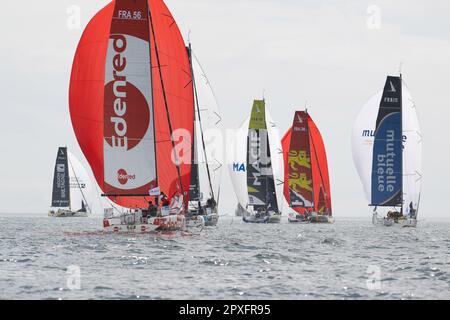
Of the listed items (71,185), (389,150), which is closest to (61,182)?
(71,185)

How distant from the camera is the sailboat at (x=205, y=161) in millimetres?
59344

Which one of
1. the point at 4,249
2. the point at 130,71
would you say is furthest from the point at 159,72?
the point at 4,249

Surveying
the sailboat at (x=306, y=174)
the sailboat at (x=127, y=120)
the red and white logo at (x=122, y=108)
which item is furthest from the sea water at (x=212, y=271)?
the sailboat at (x=306, y=174)

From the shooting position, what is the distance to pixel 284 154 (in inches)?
3280

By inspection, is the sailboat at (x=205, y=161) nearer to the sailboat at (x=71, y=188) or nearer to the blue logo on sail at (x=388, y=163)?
the blue logo on sail at (x=388, y=163)

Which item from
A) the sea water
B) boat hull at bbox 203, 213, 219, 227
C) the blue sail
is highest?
the blue sail

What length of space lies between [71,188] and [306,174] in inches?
1636

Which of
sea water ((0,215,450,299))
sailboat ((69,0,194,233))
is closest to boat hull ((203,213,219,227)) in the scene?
sailboat ((69,0,194,233))

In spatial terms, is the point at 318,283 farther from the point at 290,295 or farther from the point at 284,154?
the point at 284,154

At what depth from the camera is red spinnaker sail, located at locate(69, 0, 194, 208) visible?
3722 cm

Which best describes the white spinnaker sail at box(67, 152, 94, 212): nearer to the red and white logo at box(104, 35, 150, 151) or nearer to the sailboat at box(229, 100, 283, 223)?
the sailboat at box(229, 100, 283, 223)

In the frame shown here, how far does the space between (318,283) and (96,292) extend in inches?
212

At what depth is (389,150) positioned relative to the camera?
204 feet

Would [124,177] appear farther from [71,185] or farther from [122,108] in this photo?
[71,185]
